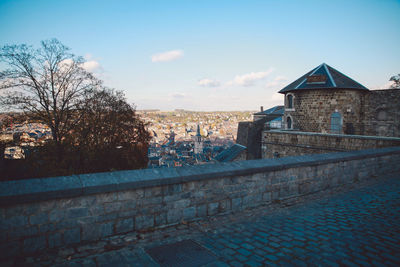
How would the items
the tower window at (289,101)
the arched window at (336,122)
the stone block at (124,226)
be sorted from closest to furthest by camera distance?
the stone block at (124,226) < the arched window at (336,122) < the tower window at (289,101)

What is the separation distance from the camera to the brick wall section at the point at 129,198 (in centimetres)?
316

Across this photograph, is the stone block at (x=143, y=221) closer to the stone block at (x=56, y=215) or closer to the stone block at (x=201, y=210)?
the stone block at (x=201, y=210)

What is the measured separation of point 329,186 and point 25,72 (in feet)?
61.7

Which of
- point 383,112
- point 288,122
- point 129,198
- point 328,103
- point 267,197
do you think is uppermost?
point 328,103

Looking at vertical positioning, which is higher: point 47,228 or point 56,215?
point 56,215

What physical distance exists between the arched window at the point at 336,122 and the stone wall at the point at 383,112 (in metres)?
3.22

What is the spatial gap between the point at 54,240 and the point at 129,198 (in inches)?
42.7

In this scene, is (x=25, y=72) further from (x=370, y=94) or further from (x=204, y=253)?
(x=370, y=94)

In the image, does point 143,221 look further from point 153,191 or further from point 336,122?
point 336,122

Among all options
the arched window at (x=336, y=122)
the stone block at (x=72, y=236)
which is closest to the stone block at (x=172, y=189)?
the stone block at (x=72, y=236)

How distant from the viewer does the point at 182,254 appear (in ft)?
11.0

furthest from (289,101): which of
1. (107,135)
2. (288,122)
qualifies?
(107,135)

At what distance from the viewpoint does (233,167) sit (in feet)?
16.0

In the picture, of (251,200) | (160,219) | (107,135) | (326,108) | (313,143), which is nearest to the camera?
(160,219)
